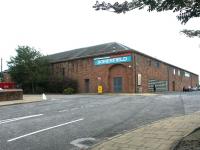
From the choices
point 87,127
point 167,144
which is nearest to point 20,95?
point 87,127

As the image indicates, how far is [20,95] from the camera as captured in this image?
3080cm

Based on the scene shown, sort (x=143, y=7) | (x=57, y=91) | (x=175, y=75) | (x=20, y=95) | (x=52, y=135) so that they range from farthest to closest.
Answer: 1. (x=175, y=75)
2. (x=57, y=91)
3. (x=20, y=95)
4. (x=52, y=135)
5. (x=143, y=7)

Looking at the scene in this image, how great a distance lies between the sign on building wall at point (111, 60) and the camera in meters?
43.5

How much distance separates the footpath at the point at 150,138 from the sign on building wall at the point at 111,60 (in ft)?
107

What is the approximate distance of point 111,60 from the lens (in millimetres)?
45156

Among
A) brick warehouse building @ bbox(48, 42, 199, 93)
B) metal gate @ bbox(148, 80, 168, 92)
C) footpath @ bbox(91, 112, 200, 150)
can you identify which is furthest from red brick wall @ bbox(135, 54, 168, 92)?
footpath @ bbox(91, 112, 200, 150)

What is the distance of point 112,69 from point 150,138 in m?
37.1

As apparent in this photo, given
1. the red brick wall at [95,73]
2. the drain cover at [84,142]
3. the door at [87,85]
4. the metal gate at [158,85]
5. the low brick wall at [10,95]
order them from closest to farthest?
1. the drain cover at [84,142]
2. the low brick wall at [10,95]
3. the red brick wall at [95,73]
4. the door at [87,85]
5. the metal gate at [158,85]

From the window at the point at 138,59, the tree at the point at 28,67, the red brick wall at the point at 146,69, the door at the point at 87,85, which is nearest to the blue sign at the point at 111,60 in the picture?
the red brick wall at the point at 146,69

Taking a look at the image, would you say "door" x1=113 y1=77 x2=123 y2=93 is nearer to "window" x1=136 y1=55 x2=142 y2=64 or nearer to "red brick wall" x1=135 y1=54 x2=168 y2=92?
"red brick wall" x1=135 y1=54 x2=168 y2=92

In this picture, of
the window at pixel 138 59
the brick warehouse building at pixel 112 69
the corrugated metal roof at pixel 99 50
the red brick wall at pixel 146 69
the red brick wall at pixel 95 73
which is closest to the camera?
the red brick wall at pixel 95 73

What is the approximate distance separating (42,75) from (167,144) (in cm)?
4676

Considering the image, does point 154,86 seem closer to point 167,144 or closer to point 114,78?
point 114,78

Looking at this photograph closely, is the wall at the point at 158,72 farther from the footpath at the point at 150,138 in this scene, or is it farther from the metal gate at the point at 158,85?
the footpath at the point at 150,138
